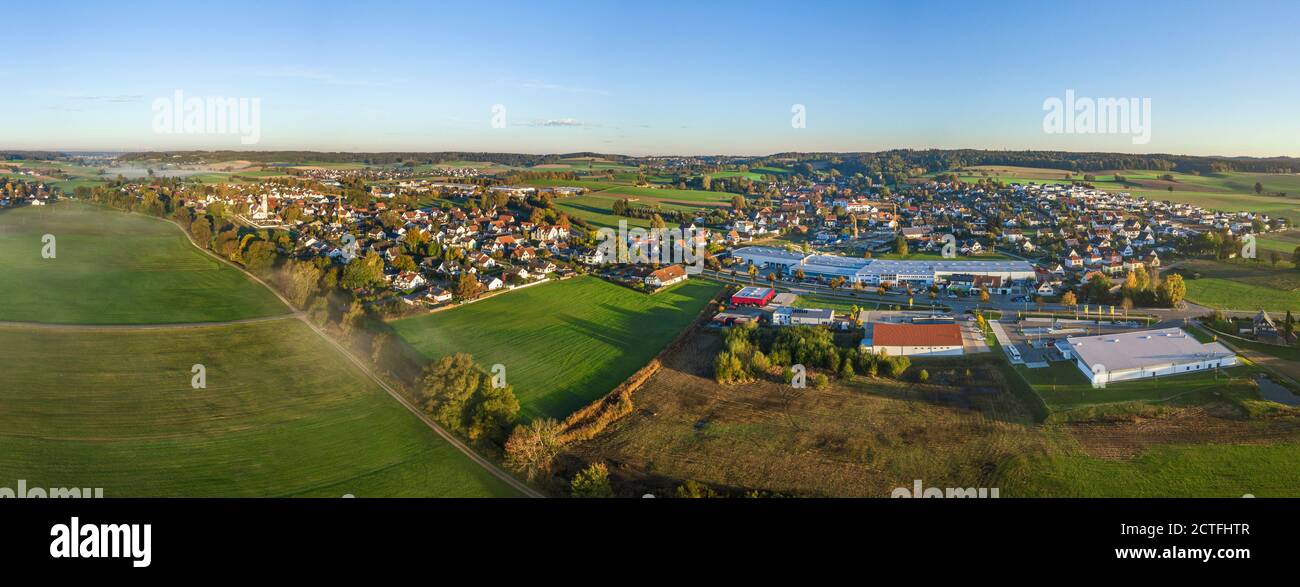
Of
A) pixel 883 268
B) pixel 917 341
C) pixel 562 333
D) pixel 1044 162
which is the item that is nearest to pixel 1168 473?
pixel 917 341

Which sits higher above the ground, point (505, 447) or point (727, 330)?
point (727, 330)

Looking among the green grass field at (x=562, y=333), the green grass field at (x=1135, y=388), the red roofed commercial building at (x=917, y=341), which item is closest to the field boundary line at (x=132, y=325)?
the green grass field at (x=562, y=333)

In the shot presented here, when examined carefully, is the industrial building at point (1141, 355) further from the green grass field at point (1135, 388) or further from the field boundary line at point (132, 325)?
the field boundary line at point (132, 325)

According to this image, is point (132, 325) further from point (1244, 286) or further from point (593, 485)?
point (1244, 286)

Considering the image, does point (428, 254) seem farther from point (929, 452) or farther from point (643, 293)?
point (929, 452)

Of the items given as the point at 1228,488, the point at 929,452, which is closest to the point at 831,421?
the point at 929,452

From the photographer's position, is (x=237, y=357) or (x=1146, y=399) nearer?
(x=1146, y=399)
